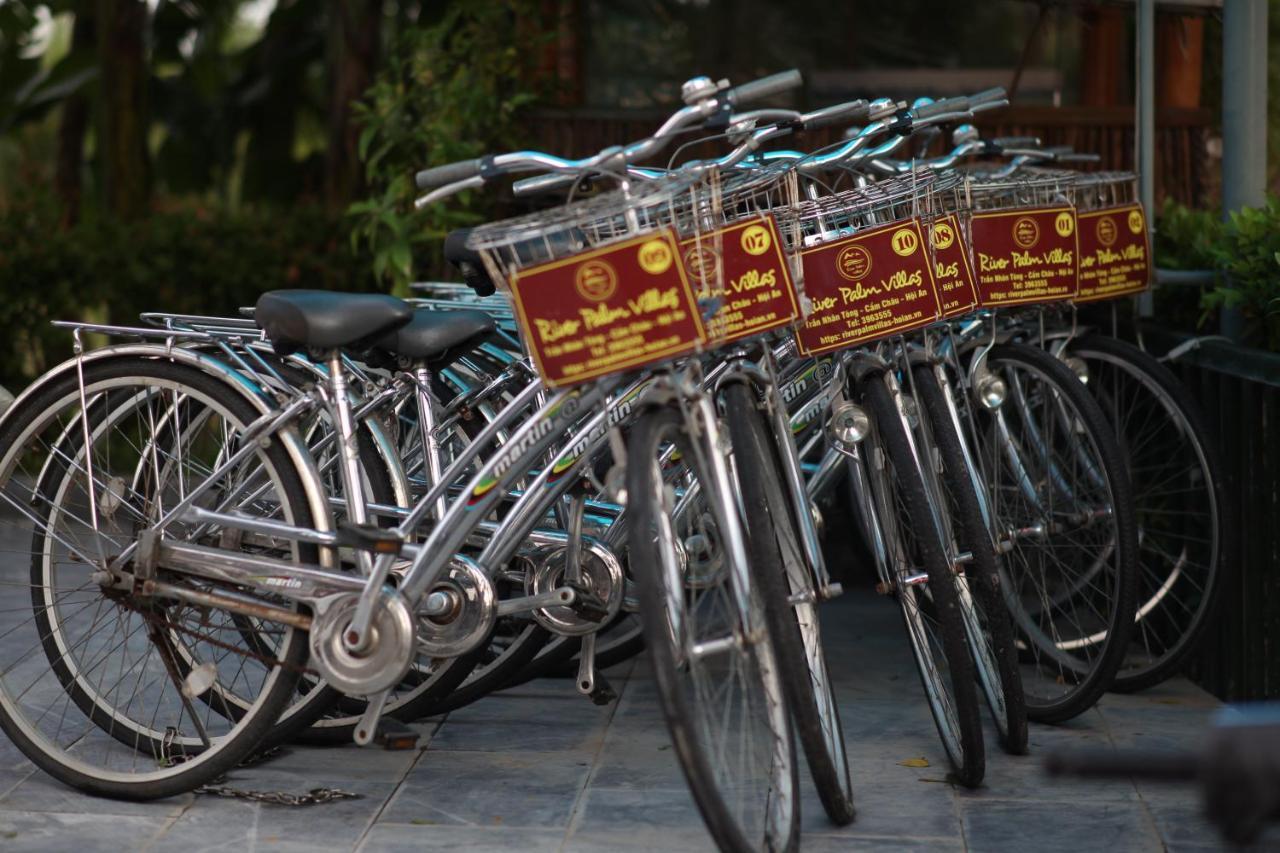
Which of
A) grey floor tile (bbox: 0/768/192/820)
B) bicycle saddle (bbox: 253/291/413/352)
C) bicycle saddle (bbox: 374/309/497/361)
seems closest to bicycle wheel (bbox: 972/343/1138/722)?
bicycle saddle (bbox: 374/309/497/361)

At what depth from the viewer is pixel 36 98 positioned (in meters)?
10.3

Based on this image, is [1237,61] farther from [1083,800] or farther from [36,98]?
[36,98]

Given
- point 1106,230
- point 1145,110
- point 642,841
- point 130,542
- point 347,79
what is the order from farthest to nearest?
point 347,79 < point 1145,110 < point 1106,230 < point 130,542 < point 642,841

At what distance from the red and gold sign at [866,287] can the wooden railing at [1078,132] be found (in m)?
2.71

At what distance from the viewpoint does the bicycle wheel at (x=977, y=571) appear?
354 cm

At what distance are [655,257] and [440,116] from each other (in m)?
3.36

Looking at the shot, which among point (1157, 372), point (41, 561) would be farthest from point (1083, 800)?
point (41, 561)

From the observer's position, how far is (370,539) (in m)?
3.27

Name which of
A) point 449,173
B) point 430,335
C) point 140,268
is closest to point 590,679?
point 430,335

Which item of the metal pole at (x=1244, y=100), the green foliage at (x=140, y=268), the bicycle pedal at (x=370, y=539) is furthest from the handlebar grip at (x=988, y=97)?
the green foliage at (x=140, y=268)

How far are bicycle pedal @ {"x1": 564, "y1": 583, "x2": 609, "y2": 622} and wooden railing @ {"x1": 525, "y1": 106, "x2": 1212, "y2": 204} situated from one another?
10.1ft

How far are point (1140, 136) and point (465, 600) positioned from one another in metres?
2.64

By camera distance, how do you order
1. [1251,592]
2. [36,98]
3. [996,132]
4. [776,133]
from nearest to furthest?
1. [776,133]
2. [1251,592]
3. [996,132]
4. [36,98]

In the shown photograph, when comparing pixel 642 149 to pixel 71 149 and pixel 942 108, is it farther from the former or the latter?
pixel 71 149
